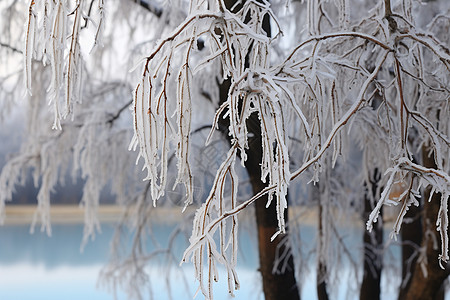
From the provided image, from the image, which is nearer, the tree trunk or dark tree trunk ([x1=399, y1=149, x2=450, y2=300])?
dark tree trunk ([x1=399, y1=149, x2=450, y2=300])

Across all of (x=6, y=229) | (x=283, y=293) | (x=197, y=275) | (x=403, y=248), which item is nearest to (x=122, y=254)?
(x=283, y=293)

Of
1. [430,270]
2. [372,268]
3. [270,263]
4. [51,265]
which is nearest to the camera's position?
[430,270]

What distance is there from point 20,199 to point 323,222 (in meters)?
9.11

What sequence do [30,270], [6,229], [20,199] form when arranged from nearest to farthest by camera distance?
[30,270] → [20,199] → [6,229]

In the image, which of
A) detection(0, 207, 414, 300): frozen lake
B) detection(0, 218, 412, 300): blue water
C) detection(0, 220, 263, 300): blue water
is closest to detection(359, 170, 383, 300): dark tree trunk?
detection(0, 218, 412, 300): blue water

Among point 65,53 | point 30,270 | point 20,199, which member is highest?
point 65,53

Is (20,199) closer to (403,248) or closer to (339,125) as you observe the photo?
(403,248)

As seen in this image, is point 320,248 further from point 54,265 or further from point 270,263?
point 54,265

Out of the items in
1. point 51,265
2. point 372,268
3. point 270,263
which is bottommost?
point 51,265

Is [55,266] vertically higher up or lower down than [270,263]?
lower down

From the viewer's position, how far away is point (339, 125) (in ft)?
2.54

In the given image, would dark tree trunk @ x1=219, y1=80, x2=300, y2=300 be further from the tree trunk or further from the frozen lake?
the frozen lake

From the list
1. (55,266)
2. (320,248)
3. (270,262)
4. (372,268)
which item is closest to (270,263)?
(270,262)

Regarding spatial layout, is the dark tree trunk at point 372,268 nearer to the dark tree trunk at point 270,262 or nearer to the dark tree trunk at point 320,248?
the dark tree trunk at point 320,248
